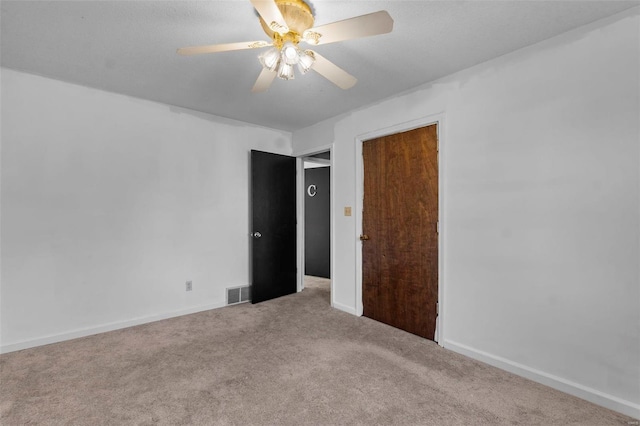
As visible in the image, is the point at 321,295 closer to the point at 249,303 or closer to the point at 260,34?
the point at 249,303

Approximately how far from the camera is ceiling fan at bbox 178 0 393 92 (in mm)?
1442

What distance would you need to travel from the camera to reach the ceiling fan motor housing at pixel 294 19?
1562 millimetres

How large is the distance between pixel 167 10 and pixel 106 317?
2.83 m

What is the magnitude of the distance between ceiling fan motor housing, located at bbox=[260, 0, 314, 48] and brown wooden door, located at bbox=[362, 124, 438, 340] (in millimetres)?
1617

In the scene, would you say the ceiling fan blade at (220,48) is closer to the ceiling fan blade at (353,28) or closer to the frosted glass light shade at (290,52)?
the frosted glass light shade at (290,52)

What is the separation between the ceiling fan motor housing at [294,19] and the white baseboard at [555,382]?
2643mm

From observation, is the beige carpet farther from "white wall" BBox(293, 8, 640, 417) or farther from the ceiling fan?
the ceiling fan

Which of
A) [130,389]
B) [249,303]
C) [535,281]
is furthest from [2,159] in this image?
[535,281]

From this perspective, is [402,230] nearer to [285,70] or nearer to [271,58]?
[285,70]

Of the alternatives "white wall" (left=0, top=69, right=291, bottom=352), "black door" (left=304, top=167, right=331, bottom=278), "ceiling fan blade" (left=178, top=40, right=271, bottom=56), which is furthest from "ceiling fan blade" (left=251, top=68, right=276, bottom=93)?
"black door" (left=304, top=167, right=331, bottom=278)

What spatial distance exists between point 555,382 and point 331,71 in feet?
8.39

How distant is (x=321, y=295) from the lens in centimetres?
427

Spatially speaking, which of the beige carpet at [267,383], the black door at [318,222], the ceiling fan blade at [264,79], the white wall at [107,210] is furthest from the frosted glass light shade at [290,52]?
the black door at [318,222]

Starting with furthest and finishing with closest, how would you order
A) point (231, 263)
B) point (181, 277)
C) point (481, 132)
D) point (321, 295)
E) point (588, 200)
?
point (321, 295) → point (231, 263) → point (181, 277) → point (481, 132) → point (588, 200)
